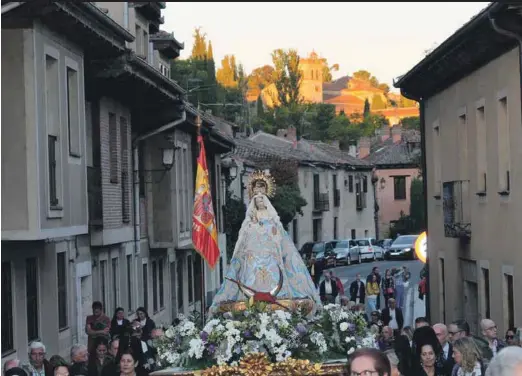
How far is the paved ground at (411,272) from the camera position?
36.6 metres

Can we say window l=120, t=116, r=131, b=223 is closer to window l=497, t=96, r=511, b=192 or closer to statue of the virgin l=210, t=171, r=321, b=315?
statue of the virgin l=210, t=171, r=321, b=315

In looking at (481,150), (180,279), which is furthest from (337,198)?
(481,150)

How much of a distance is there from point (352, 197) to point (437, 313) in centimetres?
5669

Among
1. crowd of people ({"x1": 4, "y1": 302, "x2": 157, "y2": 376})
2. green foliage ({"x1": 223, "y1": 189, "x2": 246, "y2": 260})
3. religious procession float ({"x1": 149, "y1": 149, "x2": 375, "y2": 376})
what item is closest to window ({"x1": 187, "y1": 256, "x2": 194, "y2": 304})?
green foliage ({"x1": 223, "y1": 189, "x2": 246, "y2": 260})

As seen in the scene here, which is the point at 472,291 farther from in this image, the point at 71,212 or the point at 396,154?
the point at 396,154

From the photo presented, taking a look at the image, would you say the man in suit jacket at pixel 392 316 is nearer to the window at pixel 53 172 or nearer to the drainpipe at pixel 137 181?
the drainpipe at pixel 137 181

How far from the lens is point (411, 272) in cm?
5797

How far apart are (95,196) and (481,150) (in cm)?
706

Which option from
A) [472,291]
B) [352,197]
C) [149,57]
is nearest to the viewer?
[472,291]

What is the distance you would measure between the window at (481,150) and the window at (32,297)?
8.69 m

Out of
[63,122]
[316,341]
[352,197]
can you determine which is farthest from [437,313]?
[352,197]

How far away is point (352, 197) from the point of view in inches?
3430

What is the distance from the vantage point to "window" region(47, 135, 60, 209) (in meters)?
18.5

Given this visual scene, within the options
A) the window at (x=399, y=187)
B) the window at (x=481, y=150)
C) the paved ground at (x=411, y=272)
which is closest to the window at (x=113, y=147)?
the window at (x=481, y=150)
